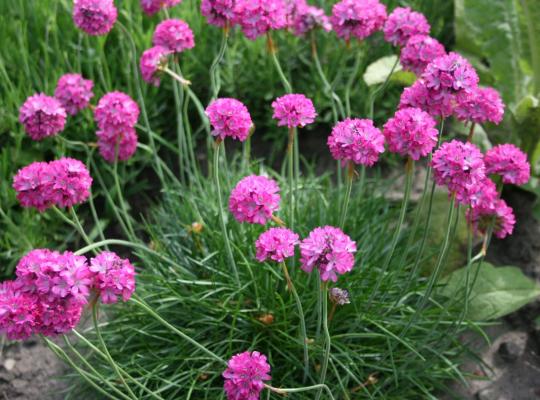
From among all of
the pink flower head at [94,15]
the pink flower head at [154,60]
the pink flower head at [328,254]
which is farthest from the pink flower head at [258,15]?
the pink flower head at [328,254]

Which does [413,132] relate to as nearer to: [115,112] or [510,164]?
[510,164]

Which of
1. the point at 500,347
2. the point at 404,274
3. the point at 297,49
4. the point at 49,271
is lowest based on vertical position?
the point at 500,347

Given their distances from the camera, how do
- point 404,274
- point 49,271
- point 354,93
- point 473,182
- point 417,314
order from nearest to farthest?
point 49,271, point 473,182, point 417,314, point 404,274, point 354,93

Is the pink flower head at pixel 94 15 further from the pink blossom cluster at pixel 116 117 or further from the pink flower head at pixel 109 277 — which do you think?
the pink flower head at pixel 109 277

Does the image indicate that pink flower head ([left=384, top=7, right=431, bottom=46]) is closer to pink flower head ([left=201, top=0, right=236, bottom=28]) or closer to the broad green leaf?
pink flower head ([left=201, top=0, right=236, bottom=28])

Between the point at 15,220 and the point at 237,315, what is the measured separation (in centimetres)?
111

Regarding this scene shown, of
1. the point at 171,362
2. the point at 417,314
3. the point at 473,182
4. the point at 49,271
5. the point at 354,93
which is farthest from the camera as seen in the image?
the point at 354,93

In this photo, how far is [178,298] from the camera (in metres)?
2.40

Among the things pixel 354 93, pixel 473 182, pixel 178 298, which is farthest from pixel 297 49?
pixel 473 182

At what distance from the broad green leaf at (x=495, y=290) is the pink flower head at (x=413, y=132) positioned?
81 centimetres

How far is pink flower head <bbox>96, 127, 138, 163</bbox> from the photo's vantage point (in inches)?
95.0

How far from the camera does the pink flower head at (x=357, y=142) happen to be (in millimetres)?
1832

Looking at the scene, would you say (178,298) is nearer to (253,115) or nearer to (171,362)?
(171,362)

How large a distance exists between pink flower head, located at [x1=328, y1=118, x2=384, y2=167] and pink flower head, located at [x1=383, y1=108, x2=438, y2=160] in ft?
0.25
